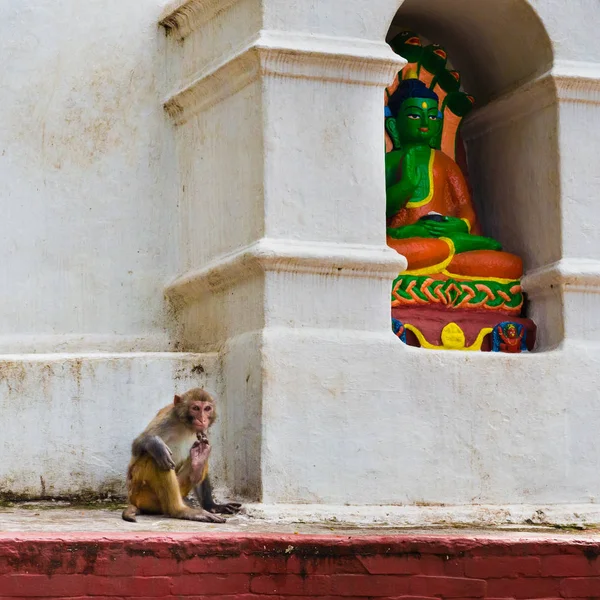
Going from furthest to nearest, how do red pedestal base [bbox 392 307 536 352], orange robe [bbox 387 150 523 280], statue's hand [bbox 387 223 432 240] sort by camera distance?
statue's hand [bbox 387 223 432 240]
orange robe [bbox 387 150 523 280]
red pedestal base [bbox 392 307 536 352]

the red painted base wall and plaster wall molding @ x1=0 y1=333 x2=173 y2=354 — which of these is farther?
plaster wall molding @ x1=0 y1=333 x2=173 y2=354

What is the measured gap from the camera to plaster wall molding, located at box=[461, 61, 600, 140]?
28.1ft

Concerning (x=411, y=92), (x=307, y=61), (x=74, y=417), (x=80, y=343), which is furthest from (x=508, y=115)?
(x=74, y=417)

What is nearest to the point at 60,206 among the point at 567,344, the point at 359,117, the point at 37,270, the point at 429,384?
the point at 37,270

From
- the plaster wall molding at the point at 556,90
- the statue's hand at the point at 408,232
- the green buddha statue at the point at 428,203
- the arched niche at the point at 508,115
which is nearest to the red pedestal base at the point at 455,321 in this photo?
the arched niche at the point at 508,115

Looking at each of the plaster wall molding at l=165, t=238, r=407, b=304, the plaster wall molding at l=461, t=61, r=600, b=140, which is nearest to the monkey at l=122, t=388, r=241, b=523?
the plaster wall molding at l=165, t=238, r=407, b=304

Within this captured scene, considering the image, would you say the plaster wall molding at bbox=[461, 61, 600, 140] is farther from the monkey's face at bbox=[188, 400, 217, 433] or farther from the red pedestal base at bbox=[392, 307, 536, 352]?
the monkey's face at bbox=[188, 400, 217, 433]

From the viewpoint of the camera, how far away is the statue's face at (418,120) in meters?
9.05

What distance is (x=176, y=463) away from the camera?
746 cm

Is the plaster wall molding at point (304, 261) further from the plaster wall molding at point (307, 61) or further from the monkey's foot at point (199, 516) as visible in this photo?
the monkey's foot at point (199, 516)

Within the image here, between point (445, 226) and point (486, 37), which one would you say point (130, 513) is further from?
point (486, 37)

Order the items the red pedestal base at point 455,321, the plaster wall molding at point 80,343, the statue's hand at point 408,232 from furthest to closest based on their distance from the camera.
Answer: the statue's hand at point 408,232 < the red pedestal base at point 455,321 < the plaster wall molding at point 80,343

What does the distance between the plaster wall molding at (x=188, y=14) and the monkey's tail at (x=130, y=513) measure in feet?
9.86

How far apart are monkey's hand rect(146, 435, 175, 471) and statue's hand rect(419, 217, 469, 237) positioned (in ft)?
7.96
